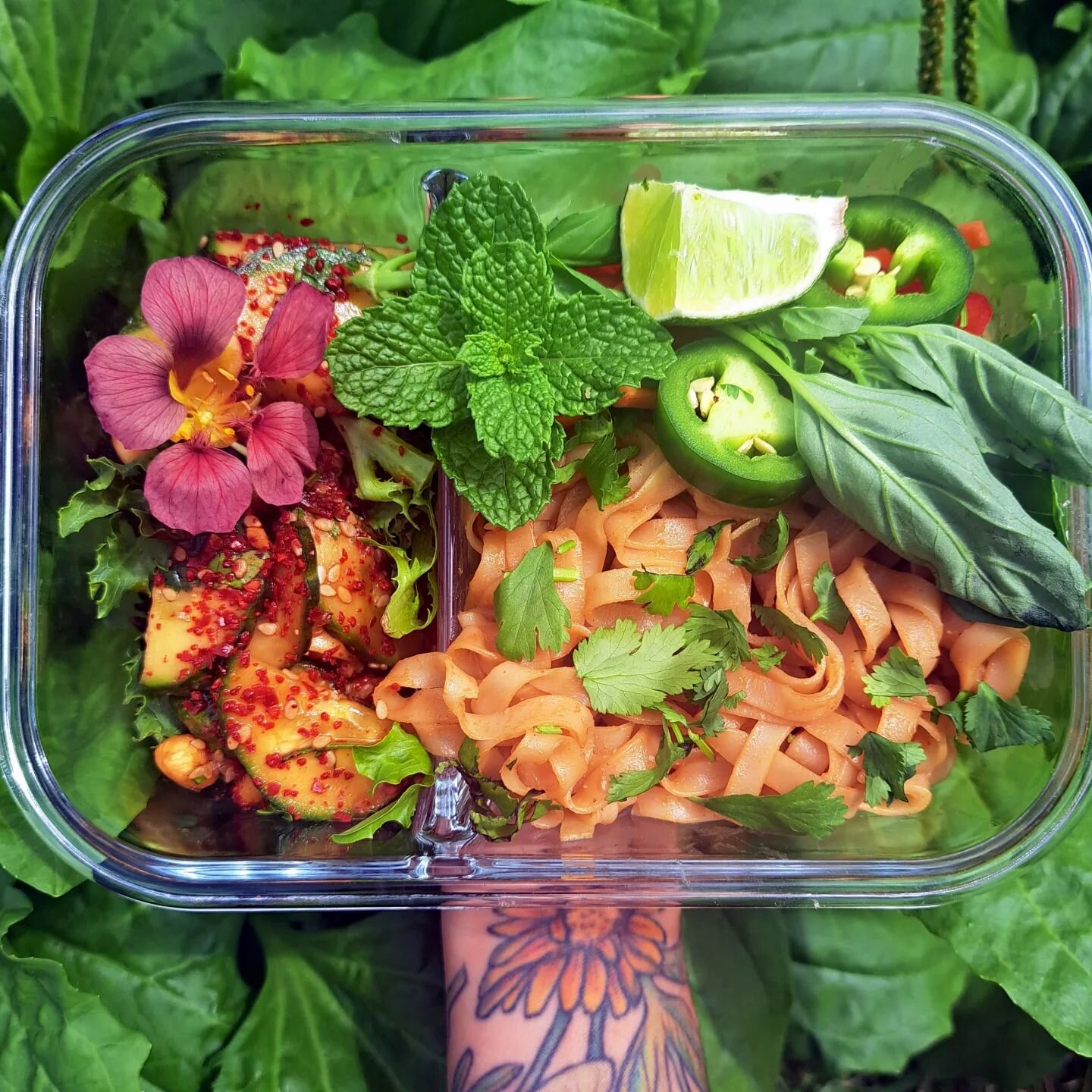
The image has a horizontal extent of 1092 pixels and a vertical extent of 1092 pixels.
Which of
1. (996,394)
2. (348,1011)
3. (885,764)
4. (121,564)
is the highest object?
(996,394)

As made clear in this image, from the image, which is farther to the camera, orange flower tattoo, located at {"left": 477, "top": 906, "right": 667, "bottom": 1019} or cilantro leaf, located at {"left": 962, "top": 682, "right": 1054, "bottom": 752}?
orange flower tattoo, located at {"left": 477, "top": 906, "right": 667, "bottom": 1019}

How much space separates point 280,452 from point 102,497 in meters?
0.34

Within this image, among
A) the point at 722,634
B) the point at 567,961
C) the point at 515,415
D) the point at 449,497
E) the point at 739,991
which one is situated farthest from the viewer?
the point at 739,991

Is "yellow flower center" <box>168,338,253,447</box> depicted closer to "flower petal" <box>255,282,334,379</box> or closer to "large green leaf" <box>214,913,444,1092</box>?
"flower petal" <box>255,282,334,379</box>

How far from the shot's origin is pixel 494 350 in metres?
Result: 1.39

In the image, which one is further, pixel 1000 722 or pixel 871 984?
pixel 871 984

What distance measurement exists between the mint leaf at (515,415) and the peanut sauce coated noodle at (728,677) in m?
0.22

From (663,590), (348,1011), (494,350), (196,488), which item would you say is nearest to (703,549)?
(663,590)

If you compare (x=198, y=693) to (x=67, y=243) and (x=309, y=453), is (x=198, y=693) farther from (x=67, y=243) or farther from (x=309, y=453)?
(x=67, y=243)

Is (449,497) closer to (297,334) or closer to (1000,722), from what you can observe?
(297,334)

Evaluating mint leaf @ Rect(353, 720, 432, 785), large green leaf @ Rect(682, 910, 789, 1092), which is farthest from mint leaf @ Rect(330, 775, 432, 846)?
large green leaf @ Rect(682, 910, 789, 1092)

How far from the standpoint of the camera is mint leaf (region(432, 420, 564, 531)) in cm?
141

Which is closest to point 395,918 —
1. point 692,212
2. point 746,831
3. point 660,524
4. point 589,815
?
point 589,815

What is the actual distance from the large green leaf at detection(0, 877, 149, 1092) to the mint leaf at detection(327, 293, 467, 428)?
120 centimetres
